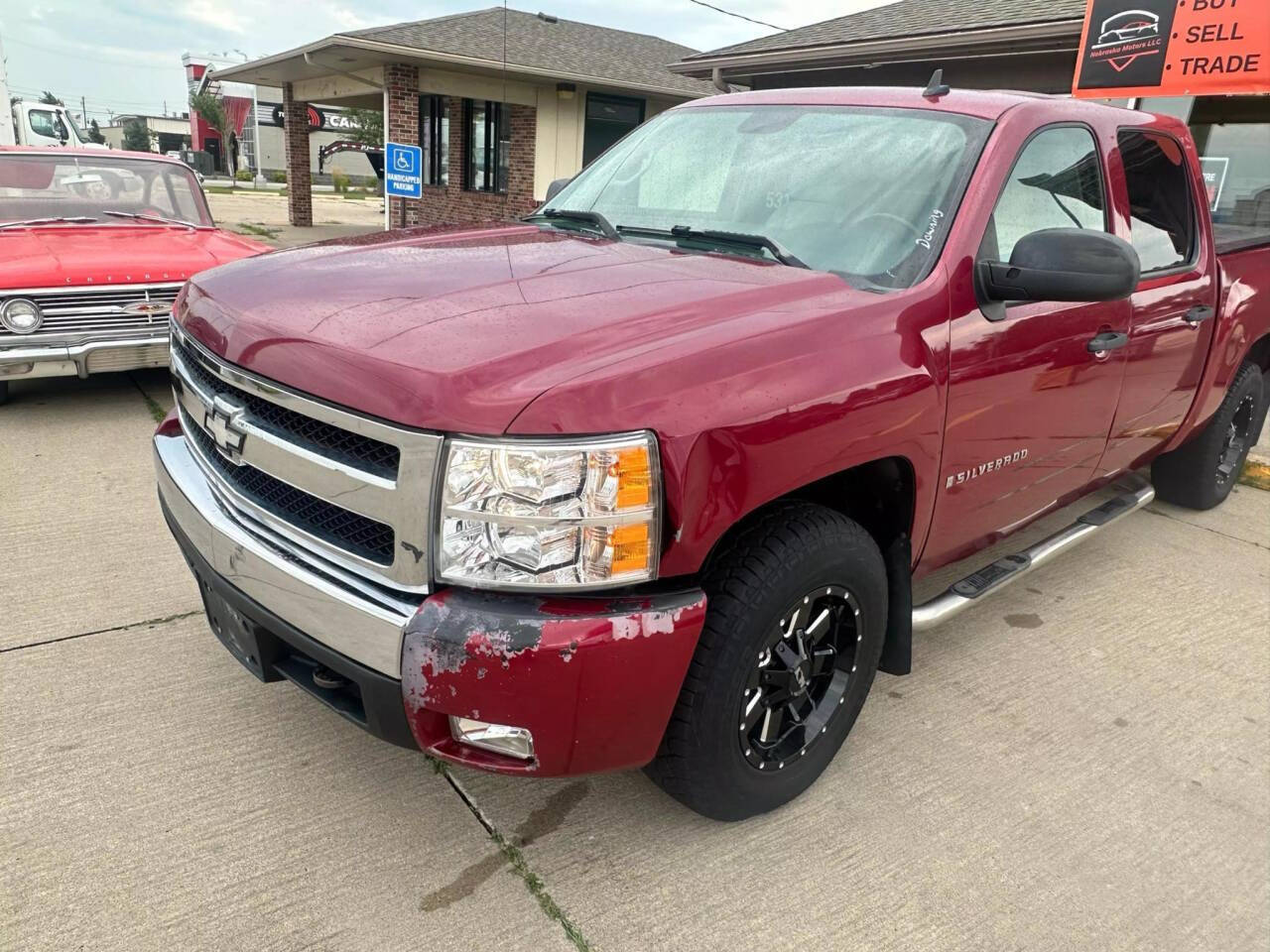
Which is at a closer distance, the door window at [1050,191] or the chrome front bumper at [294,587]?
the chrome front bumper at [294,587]

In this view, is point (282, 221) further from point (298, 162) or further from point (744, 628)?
point (744, 628)

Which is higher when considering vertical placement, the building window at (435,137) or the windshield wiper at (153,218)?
the building window at (435,137)

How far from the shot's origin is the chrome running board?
108 inches

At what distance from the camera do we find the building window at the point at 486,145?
17.2m

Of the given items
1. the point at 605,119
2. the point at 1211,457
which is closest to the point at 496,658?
the point at 1211,457


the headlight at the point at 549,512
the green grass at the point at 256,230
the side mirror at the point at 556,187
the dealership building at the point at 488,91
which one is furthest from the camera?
the green grass at the point at 256,230

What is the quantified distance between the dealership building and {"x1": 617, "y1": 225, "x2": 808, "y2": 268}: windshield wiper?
1303 cm

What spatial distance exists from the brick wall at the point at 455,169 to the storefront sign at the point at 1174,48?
753 cm

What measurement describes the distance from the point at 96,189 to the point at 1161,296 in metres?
6.50

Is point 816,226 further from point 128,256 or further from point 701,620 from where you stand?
point 128,256

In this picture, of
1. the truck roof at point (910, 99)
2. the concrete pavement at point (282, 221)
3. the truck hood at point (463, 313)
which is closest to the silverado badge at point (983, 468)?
the truck hood at point (463, 313)

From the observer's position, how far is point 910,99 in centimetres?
290

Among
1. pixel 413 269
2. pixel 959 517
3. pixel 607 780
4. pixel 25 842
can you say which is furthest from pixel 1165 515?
pixel 25 842

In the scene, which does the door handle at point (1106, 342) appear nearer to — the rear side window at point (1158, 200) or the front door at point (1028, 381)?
the front door at point (1028, 381)
